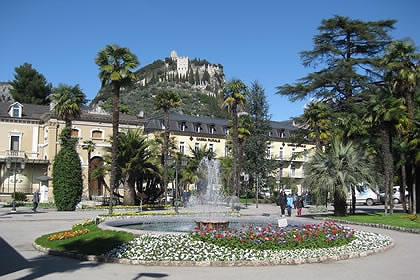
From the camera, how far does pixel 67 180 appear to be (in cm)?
3111

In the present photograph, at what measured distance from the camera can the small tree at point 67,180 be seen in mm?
31094

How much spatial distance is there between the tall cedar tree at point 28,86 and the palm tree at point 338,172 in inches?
2501

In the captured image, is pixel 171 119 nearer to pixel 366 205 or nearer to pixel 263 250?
pixel 366 205

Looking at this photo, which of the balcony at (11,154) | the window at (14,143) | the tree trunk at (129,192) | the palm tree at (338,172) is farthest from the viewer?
the window at (14,143)

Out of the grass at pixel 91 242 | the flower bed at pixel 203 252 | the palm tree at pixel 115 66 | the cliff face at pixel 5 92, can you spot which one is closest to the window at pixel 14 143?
the palm tree at pixel 115 66

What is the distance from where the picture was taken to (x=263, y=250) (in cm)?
1190

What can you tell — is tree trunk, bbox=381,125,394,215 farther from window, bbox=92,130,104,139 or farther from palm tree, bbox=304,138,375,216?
window, bbox=92,130,104,139

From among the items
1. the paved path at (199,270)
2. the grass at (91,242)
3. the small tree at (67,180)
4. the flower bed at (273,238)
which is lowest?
the paved path at (199,270)

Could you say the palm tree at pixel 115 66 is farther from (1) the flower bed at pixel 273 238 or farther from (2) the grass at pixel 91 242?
(1) the flower bed at pixel 273 238

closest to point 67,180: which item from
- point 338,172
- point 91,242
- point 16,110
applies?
point 338,172

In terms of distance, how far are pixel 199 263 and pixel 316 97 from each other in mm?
28955

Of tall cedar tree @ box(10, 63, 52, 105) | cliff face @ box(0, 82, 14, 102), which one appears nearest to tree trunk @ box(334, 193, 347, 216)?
tall cedar tree @ box(10, 63, 52, 105)

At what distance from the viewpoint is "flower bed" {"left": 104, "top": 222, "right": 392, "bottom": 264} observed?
11102 mm

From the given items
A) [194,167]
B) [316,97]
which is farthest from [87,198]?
[316,97]
